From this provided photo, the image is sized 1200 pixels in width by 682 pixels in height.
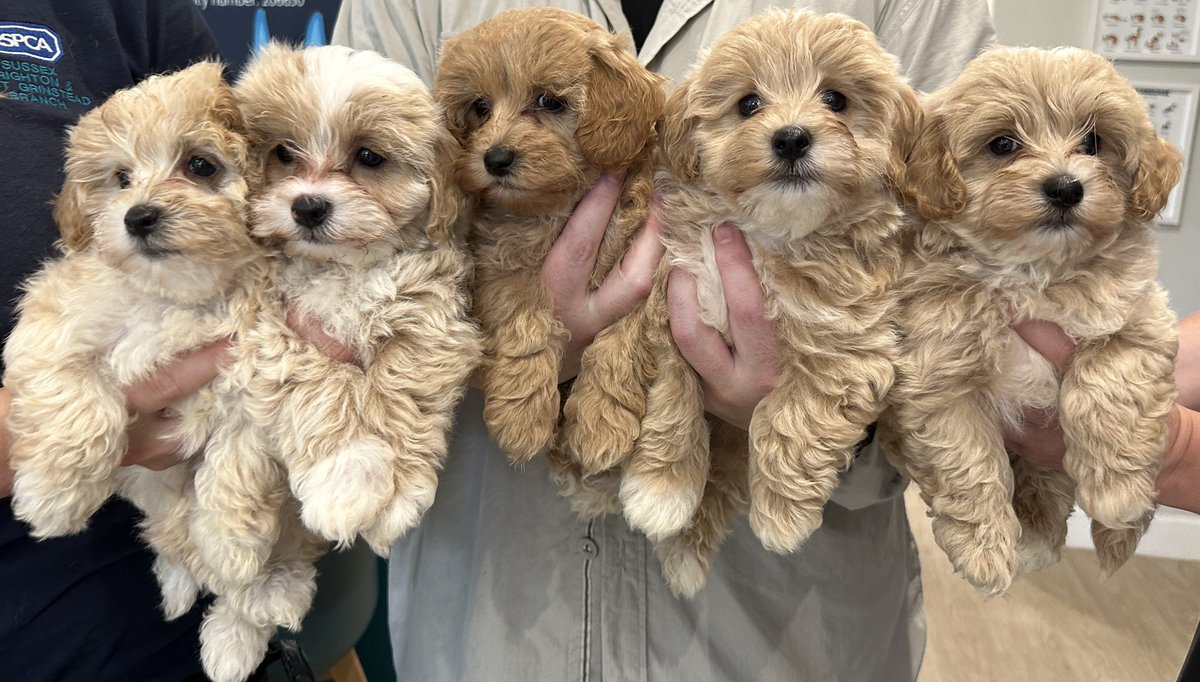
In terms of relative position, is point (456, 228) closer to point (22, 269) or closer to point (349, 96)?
point (349, 96)

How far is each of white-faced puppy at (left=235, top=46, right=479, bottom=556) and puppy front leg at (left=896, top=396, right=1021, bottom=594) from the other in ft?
3.06

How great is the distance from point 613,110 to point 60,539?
4.99 feet

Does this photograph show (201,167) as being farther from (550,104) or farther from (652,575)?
(652,575)

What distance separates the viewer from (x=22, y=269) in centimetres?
155

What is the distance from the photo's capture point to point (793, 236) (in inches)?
58.7

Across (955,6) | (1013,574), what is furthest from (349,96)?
(1013,574)

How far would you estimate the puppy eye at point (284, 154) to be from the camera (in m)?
1.48

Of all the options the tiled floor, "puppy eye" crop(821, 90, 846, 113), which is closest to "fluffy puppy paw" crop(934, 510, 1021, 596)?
"puppy eye" crop(821, 90, 846, 113)

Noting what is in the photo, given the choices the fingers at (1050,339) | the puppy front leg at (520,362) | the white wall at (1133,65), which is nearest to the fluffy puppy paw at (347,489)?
the puppy front leg at (520,362)

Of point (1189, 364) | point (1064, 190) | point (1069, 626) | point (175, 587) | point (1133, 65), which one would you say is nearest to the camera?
point (1064, 190)

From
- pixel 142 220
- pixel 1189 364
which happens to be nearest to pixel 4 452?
pixel 142 220

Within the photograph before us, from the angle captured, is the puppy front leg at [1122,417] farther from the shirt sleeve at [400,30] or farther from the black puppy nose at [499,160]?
the shirt sleeve at [400,30]

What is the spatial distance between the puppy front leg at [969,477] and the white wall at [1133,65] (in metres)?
3.87

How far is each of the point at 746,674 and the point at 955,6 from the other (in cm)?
165
